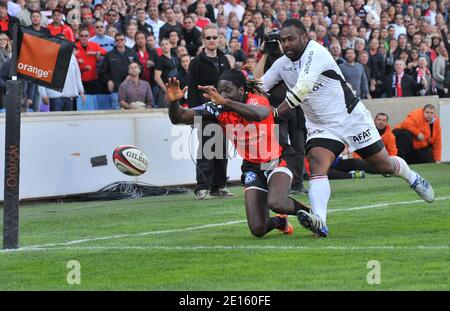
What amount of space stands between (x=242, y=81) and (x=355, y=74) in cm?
1354

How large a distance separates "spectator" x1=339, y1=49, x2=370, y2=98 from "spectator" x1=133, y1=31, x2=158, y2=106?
16.0ft

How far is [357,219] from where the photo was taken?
13.1 meters

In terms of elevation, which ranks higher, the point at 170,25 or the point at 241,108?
the point at 170,25

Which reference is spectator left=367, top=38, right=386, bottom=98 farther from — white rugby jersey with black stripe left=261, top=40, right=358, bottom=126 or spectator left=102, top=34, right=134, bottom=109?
white rugby jersey with black stripe left=261, top=40, right=358, bottom=126

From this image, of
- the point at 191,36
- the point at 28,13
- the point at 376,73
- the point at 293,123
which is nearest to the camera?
the point at 293,123

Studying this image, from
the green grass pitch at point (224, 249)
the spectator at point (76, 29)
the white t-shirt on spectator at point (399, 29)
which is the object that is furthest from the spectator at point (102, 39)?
the white t-shirt on spectator at point (399, 29)

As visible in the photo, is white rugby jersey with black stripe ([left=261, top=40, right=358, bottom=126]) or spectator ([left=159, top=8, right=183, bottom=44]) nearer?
white rugby jersey with black stripe ([left=261, top=40, right=358, bottom=126])

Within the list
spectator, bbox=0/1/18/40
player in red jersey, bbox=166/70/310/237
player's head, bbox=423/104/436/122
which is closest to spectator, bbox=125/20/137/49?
spectator, bbox=0/1/18/40

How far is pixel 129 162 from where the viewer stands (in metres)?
16.7

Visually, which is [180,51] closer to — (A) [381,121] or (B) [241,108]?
(A) [381,121]

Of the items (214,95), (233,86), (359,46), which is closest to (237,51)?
(359,46)

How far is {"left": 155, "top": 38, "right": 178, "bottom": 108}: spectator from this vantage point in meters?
21.5

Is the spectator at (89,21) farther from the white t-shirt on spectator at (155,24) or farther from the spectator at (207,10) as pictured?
the spectator at (207,10)
